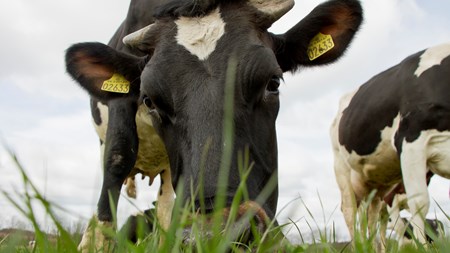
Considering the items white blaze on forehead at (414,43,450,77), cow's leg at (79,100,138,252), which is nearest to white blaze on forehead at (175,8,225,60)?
cow's leg at (79,100,138,252)

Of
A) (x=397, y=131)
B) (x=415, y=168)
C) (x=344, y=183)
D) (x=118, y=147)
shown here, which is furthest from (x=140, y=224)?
(x=344, y=183)

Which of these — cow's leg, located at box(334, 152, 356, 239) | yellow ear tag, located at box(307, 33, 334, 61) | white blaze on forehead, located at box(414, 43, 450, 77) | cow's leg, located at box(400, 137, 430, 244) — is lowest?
cow's leg, located at box(334, 152, 356, 239)

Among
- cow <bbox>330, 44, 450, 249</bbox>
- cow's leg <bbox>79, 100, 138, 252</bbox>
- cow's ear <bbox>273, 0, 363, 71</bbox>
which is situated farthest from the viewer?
cow <bbox>330, 44, 450, 249</bbox>

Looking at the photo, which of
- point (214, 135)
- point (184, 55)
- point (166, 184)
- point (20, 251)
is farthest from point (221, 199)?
point (166, 184)

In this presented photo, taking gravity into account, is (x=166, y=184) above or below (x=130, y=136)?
below

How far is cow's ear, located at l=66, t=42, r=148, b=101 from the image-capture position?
4.54 m

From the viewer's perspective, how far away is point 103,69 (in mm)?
4629

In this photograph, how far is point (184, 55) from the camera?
3461mm

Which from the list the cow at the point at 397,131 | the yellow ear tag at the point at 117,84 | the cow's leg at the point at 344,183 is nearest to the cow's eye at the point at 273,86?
the yellow ear tag at the point at 117,84

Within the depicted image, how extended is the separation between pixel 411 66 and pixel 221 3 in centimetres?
472

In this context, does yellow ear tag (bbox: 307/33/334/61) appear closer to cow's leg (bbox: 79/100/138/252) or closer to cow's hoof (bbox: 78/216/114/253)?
cow's leg (bbox: 79/100/138/252)

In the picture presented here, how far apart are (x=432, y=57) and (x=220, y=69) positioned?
17.0 ft

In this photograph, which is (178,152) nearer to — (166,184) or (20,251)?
(20,251)

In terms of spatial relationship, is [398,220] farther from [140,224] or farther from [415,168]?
[140,224]
